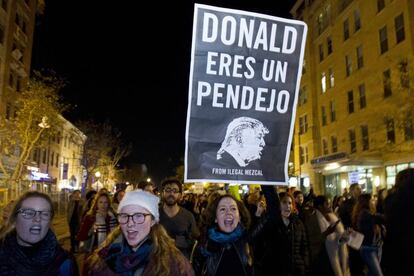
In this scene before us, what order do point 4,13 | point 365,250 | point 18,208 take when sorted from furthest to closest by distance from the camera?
point 4,13, point 365,250, point 18,208

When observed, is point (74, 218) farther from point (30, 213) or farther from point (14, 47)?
point (14, 47)

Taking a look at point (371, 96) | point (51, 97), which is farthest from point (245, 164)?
point (371, 96)

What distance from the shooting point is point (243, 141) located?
158 inches

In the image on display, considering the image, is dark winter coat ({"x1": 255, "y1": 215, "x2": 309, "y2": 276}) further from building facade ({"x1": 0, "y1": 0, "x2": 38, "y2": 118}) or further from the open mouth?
building facade ({"x1": 0, "y1": 0, "x2": 38, "y2": 118})

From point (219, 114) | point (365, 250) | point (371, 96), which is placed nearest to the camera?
point (219, 114)

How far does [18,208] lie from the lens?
328 centimetres

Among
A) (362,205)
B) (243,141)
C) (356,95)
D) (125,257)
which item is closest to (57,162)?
(356,95)

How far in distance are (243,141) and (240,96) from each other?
0.45m

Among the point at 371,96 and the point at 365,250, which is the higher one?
the point at 371,96

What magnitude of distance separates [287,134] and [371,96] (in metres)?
28.5

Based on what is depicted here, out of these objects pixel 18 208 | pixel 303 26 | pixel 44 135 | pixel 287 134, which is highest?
pixel 44 135

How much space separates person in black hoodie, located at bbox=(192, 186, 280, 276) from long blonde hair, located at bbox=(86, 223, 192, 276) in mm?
774

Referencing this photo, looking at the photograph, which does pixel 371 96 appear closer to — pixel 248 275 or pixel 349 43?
pixel 349 43

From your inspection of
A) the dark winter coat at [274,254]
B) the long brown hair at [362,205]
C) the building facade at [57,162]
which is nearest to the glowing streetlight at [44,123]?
the building facade at [57,162]
